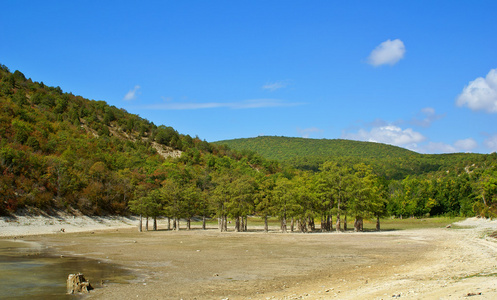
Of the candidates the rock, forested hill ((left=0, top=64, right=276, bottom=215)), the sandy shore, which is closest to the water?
the rock

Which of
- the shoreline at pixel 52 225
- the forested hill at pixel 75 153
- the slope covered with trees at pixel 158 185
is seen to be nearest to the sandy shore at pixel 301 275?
the shoreline at pixel 52 225

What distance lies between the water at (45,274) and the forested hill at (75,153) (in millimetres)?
39222

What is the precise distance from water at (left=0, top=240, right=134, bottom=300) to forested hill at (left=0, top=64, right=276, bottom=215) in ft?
129

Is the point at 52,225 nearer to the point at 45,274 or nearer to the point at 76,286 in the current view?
the point at 45,274

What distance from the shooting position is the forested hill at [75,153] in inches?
2832

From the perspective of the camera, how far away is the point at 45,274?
22.1m

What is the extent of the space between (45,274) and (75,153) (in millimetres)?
87857

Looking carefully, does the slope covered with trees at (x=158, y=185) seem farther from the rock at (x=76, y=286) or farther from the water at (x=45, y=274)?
the rock at (x=76, y=286)

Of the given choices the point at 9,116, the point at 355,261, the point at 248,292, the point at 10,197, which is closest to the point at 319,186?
the point at 355,261

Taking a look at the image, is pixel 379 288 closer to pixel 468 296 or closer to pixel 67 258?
pixel 468 296

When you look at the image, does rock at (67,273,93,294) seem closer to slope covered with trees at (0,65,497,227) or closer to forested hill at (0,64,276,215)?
slope covered with trees at (0,65,497,227)

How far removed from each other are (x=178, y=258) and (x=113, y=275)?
26.9 ft

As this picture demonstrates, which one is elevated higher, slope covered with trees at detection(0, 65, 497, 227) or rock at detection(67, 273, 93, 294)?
slope covered with trees at detection(0, 65, 497, 227)

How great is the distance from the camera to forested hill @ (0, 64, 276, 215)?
7194 centimetres
